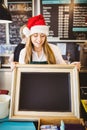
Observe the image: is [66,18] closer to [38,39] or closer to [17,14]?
[17,14]

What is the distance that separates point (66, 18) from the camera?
3.32 metres

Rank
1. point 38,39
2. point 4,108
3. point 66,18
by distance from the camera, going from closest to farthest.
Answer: point 4,108 → point 38,39 → point 66,18

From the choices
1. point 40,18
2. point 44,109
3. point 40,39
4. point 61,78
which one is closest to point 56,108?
point 44,109

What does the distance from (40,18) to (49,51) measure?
29 cm

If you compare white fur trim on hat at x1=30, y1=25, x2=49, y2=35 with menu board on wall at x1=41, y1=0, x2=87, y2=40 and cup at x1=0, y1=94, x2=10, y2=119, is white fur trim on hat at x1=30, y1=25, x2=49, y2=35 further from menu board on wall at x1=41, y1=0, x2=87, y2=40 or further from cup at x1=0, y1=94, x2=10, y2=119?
menu board on wall at x1=41, y1=0, x2=87, y2=40

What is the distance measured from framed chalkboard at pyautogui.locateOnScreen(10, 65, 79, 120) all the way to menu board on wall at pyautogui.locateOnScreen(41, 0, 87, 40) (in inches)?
87.2

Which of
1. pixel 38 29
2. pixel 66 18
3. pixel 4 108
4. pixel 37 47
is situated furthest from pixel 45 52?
pixel 66 18

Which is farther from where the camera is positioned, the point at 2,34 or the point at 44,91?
the point at 2,34

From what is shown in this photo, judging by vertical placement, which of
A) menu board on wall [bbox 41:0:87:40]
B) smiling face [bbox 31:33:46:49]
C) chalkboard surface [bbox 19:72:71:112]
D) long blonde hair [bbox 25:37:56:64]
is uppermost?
menu board on wall [bbox 41:0:87:40]

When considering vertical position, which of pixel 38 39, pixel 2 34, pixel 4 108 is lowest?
pixel 4 108

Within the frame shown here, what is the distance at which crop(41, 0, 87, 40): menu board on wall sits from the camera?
3279 millimetres

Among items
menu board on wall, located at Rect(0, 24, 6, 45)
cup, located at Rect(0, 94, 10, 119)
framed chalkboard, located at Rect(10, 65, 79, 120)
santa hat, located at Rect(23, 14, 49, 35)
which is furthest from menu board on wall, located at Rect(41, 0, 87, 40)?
cup, located at Rect(0, 94, 10, 119)

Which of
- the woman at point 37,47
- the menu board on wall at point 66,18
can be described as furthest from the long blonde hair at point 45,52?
the menu board on wall at point 66,18

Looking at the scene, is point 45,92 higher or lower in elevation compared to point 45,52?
lower
